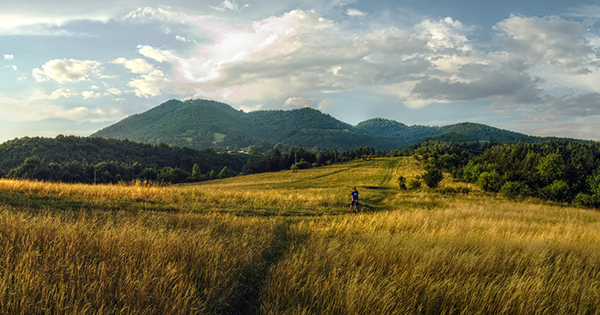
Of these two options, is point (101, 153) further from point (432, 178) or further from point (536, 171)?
point (536, 171)

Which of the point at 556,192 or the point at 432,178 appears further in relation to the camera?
the point at 556,192

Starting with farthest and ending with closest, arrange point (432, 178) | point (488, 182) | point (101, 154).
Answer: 1. point (101, 154)
2. point (488, 182)
3. point (432, 178)

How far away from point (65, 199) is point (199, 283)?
1281cm

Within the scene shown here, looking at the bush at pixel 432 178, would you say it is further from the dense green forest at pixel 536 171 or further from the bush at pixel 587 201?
the bush at pixel 587 201

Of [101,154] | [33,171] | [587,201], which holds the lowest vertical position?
[587,201]

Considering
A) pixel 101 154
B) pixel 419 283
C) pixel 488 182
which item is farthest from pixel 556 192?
pixel 101 154

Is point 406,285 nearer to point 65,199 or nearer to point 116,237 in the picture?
point 116,237

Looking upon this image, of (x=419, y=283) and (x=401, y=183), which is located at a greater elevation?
(x=419, y=283)

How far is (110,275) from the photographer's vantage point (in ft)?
14.2

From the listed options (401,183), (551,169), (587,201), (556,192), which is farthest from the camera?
(551,169)

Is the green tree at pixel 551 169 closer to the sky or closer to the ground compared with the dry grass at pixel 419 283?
closer to the ground

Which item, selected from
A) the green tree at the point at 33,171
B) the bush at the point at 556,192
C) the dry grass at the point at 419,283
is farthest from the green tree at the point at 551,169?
the green tree at the point at 33,171

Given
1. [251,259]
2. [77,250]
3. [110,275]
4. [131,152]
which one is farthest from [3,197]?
[131,152]

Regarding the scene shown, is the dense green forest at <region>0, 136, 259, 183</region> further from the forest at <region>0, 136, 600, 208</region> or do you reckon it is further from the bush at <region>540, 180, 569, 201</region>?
the bush at <region>540, 180, 569, 201</region>
